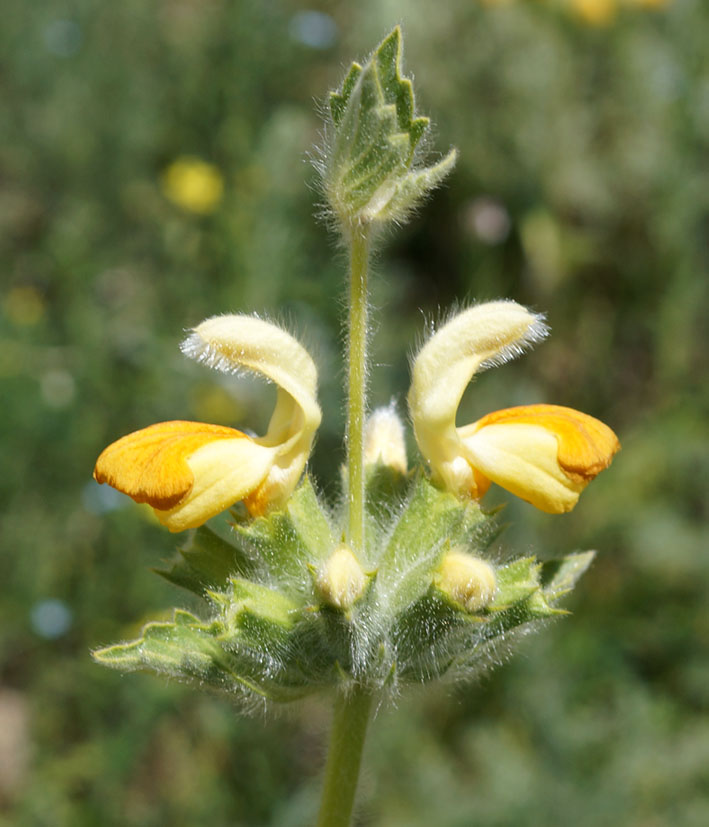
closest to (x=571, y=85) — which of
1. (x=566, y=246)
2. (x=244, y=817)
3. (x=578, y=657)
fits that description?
(x=566, y=246)

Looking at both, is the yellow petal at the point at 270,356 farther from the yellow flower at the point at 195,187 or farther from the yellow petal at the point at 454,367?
the yellow flower at the point at 195,187

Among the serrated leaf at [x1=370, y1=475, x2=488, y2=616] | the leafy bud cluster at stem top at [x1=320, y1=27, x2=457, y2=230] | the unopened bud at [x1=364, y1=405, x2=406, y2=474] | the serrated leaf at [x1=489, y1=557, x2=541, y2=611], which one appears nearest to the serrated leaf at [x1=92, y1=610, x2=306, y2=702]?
the serrated leaf at [x1=370, y1=475, x2=488, y2=616]

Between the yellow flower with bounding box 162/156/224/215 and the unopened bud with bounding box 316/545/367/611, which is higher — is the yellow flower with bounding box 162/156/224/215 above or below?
below

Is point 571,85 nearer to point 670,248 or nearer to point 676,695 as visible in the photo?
point 670,248

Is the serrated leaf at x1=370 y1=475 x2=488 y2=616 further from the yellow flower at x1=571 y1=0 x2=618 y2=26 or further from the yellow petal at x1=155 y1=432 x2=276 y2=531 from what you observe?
the yellow flower at x1=571 y1=0 x2=618 y2=26

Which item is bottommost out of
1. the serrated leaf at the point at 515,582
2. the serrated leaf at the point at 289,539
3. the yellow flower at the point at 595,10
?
the serrated leaf at the point at 515,582

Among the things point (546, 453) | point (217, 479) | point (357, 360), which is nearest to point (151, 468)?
point (217, 479)

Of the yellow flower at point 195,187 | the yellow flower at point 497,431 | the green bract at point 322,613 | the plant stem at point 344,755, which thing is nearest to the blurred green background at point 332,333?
the yellow flower at point 195,187
